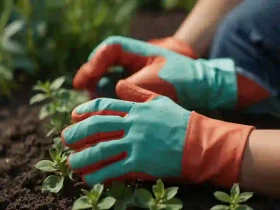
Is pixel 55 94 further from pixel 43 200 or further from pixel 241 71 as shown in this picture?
pixel 241 71

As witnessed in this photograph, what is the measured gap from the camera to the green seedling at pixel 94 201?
51.0 inches

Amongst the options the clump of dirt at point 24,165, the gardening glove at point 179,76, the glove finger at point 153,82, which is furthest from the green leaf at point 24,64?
the glove finger at point 153,82

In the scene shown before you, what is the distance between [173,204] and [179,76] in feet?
1.25

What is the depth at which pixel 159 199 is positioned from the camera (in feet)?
Result: 4.32

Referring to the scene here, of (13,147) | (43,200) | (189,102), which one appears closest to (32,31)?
(13,147)

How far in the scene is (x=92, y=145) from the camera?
1.40m

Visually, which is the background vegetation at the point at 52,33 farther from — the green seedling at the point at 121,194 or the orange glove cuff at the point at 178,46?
the green seedling at the point at 121,194

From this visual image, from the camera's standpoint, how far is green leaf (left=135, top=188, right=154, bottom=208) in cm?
132

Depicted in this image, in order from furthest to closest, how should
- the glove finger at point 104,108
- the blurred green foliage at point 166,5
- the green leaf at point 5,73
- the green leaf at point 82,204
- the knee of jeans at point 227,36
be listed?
the blurred green foliage at point 166,5 < the green leaf at point 5,73 < the knee of jeans at point 227,36 < the glove finger at point 104,108 < the green leaf at point 82,204

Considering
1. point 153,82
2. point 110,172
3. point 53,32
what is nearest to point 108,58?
point 153,82

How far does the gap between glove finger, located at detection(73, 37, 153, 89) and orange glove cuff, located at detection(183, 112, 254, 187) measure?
0.34 meters

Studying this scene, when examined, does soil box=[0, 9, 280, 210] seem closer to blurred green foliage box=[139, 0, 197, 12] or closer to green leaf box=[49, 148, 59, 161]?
green leaf box=[49, 148, 59, 161]

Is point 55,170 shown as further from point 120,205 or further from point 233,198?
point 233,198

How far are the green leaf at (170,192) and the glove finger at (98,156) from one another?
0.11 metres
